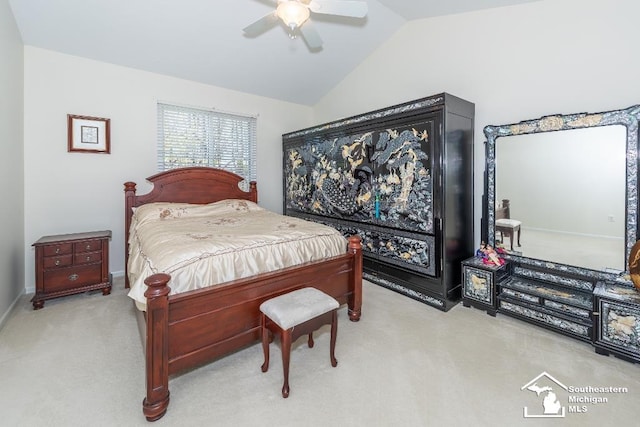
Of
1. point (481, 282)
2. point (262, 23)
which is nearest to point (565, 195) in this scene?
point (481, 282)

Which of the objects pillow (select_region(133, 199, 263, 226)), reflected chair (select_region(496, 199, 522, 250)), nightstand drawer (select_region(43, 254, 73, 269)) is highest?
pillow (select_region(133, 199, 263, 226))

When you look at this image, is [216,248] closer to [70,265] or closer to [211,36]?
[70,265]

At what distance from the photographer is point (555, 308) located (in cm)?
255

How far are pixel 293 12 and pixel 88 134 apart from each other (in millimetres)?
3056

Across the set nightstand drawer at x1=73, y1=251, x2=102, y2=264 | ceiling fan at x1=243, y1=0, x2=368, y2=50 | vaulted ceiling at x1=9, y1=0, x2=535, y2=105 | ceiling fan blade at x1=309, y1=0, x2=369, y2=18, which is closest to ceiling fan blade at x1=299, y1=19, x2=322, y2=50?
ceiling fan at x1=243, y1=0, x2=368, y2=50

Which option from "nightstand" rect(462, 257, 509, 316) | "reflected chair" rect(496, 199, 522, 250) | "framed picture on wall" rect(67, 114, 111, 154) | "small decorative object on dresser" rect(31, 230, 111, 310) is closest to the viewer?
"nightstand" rect(462, 257, 509, 316)

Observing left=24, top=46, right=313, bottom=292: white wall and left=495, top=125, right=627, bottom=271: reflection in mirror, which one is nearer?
left=495, top=125, right=627, bottom=271: reflection in mirror

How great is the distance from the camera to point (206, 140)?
177 inches

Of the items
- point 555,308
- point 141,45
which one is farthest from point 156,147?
point 555,308

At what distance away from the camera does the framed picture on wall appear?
3.51 metres

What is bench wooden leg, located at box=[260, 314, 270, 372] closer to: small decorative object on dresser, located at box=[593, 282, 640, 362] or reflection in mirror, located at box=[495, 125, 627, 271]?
small decorative object on dresser, located at box=[593, 282, 640, 362]

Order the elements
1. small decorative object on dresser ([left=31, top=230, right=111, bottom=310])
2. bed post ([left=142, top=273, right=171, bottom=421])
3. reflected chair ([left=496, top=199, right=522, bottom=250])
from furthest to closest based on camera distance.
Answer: reflected chair ([left=496, top=199, right=522, bottom=250]), small decorative object on dresser ([left=31, top=230, right=111, bottom=310]), bed post ([left=142, top=273, right=171, bottom=421])

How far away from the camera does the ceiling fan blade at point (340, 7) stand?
7.08 feet

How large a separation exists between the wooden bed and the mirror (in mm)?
1753
